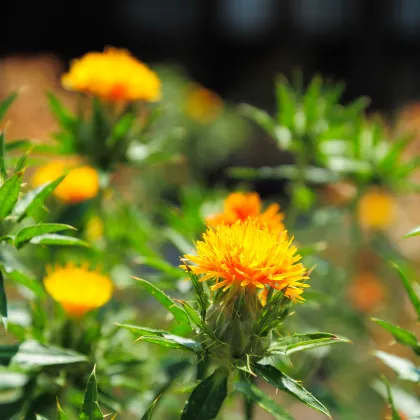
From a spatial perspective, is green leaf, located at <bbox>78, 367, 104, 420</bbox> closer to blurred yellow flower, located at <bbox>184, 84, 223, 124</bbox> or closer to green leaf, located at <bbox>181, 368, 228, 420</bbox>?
green leaf, located at <bbox>181, 368, 228, 420</bbox>

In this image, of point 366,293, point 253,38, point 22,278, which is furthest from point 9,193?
point 253,38

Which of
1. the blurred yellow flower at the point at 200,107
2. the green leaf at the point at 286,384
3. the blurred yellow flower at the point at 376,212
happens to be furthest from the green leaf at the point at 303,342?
the blurred yellow flower at the point at 200,107

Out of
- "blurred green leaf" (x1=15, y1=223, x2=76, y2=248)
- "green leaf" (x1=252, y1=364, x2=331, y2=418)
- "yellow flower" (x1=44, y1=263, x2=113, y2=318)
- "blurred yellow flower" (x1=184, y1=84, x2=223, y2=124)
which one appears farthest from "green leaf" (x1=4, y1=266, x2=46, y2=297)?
"blurred yellow flower" (x1=184, y1=84, x2=223, y2=124)

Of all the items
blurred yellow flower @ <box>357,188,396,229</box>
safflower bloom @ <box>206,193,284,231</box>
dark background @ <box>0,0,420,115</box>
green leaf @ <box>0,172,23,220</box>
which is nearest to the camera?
green leaf @ <box>0,172,23,220</box>

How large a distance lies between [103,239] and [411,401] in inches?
35.7

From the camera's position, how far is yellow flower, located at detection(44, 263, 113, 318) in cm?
142

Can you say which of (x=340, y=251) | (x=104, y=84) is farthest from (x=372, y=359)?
(x=104, y=84)

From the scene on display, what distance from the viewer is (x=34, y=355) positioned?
1226 mm

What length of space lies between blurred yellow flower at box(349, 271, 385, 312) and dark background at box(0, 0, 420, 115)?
5.03m

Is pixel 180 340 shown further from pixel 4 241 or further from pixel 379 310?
pixel 379 310

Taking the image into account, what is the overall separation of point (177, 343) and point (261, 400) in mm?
187

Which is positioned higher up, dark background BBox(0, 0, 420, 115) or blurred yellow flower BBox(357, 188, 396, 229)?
blurred yellow flower BBox(357, 188, 396, 229)

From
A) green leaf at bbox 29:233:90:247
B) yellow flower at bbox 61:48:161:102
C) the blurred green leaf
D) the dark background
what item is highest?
yellow flower at bbox 61:48:161:102

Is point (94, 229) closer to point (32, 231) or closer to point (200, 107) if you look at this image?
point (32, 231)
